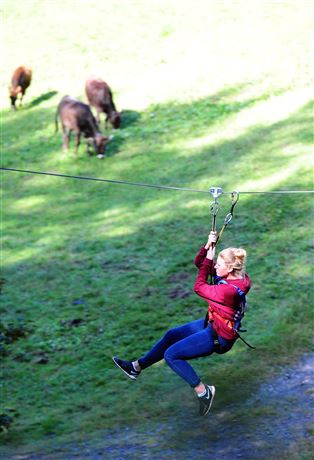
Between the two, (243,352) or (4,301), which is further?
(4,301)

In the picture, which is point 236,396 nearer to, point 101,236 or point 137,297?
point 137,297

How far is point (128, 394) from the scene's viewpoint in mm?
11938

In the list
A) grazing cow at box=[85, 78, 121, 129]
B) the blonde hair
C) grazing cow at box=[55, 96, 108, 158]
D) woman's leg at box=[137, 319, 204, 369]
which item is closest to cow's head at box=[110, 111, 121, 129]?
grazing cow at box=[85, 78, 121, 129]

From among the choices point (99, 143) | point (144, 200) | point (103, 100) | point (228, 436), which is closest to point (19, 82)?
point (103, 100)

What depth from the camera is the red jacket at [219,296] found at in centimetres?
807

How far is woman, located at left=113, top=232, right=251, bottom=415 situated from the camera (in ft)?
26.6

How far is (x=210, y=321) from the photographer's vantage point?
8.43 meters

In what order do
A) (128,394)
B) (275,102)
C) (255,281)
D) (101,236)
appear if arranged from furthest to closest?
(275,102), (101,236), (255,281), (128,394)

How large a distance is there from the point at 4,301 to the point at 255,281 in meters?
4.74

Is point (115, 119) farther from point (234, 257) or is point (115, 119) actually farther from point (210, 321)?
point (234, 257)

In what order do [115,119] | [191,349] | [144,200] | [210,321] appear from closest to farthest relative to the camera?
1. [191,349]
2. [210,321]
3. [144,200]
4. [115,119]

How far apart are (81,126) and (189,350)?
14556mm

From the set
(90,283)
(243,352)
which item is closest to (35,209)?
(90,283)

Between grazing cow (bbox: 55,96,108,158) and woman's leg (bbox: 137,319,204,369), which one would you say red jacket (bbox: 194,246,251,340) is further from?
grazing cow (bbox: 55,96,108,158)
